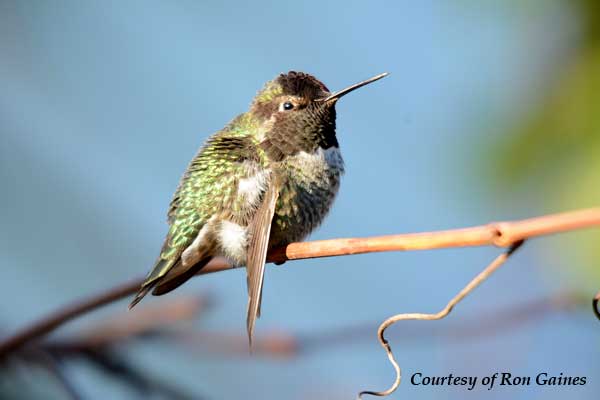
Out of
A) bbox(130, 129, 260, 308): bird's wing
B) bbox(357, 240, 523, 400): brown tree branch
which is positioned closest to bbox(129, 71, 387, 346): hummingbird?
bbox(130, 129, 260, 308): bird's wing

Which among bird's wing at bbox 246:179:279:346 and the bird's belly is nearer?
bird's wing at bbox 246:179:279:346

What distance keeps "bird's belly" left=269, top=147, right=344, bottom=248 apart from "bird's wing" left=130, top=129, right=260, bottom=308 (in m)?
0.20

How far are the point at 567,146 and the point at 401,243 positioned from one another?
0.67 meters

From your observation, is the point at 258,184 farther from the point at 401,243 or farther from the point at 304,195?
the point at 401,243

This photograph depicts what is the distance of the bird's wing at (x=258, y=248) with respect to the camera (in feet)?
7.29

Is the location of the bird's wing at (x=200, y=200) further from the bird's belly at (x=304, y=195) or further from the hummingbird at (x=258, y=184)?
the bird's belly at (x=304, y=195)

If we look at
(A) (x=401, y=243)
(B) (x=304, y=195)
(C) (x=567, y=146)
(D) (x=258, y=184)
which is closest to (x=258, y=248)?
(D) (x=258, y=184)

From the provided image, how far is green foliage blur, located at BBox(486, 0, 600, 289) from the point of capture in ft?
5.08

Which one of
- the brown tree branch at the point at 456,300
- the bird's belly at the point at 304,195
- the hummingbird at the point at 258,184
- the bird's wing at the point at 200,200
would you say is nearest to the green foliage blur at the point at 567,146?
the brown tree branch at the point at 456,300

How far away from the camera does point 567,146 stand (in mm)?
1677

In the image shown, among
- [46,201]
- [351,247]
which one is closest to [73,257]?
[46,201]

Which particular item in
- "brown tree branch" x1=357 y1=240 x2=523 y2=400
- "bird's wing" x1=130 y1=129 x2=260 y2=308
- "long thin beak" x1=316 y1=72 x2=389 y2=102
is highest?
"long thin beak" x1=316 y1=72 x2=389 y2=102

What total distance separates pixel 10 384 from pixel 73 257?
3827 mm

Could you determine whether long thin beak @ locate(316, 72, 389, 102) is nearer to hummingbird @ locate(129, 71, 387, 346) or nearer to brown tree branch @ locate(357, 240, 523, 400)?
hummingbird @ locate(129, 71, 387, 346)
